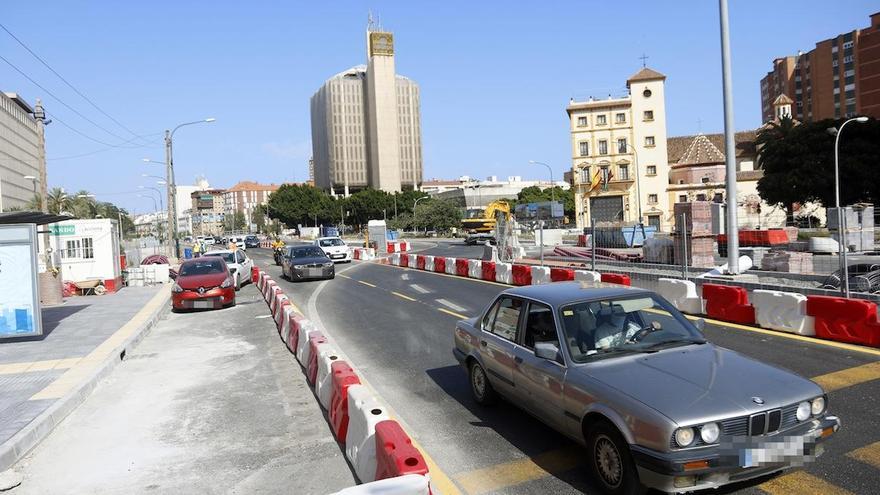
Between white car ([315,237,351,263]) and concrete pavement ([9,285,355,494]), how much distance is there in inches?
999

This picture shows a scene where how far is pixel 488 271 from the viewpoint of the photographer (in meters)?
22.8

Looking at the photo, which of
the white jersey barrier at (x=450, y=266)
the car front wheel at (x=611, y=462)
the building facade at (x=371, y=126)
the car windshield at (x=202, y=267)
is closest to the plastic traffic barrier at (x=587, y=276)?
the white jersey barrier at (x=450, y=266)

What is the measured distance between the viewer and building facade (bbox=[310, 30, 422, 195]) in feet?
436

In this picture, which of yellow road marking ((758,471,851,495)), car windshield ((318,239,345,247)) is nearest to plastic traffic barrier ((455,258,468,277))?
car windshield ((318,239,345,247))

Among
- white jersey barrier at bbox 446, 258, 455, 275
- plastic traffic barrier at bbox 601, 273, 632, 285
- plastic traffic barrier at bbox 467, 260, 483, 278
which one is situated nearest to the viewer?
plastic traffic barrier at bbox 601, 273, 632, 285

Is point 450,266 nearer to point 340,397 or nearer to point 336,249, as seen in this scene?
point 336,249

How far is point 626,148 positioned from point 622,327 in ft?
238

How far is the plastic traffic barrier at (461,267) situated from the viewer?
24891mm

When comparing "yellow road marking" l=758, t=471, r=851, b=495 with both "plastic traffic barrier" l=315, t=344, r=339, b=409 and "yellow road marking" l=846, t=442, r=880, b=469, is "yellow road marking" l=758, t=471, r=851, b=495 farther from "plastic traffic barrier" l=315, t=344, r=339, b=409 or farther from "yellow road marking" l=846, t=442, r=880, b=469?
"plastic traffic barrier" l=315, t=344, r=339, b=409

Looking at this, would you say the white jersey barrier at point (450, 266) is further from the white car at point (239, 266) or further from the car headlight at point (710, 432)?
the car headlight at point (710, 432)

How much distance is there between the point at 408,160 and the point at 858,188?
104 metres

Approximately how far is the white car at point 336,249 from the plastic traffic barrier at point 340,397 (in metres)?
29.9

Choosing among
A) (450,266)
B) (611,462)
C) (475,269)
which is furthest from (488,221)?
(611,462)

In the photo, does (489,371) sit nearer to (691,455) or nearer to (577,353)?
(577,353)
